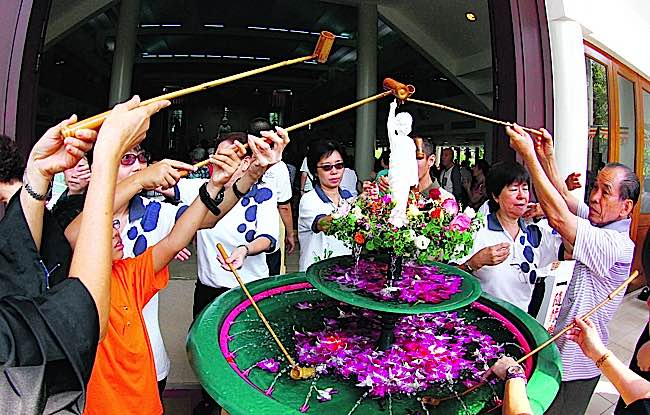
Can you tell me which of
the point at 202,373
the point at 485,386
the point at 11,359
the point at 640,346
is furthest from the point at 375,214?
the point at 11,359

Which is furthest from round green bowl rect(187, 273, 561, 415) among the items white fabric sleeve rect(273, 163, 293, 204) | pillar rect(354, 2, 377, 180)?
pillar rect(354, 2, 377, 180)

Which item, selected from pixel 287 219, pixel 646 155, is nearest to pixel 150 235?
pixel 287 219

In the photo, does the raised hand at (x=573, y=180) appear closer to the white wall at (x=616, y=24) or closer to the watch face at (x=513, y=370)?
the white wall at (x=616, y=24)

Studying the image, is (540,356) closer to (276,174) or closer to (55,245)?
(55,245)

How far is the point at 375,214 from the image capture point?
5.56ft

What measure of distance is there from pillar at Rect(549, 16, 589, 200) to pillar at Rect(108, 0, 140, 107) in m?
5.94

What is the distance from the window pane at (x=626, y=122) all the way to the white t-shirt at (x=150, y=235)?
420 centimetres

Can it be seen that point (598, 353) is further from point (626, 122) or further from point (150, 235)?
point (626, 122)

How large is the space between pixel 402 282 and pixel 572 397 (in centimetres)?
94

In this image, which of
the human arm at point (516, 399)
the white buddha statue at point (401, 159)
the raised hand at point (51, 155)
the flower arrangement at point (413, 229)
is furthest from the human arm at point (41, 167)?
the human arm at point (516, 399)

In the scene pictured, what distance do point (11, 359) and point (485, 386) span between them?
1.29 meters

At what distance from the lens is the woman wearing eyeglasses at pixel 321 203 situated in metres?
2.65

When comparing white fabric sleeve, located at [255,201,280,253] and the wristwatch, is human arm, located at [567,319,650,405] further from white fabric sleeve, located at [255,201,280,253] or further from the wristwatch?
white fabric sleeve, located at [255,201,280,253]

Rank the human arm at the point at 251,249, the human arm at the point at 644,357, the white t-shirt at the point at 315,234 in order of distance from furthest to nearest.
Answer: the white t-shirt at the point at 315,234, the human arm at the point at 251,249, the human arm at the point at 644,357
